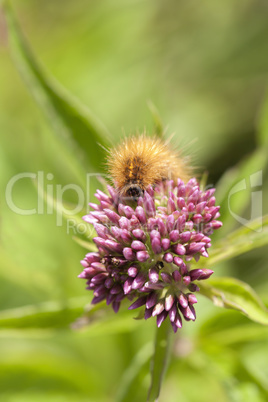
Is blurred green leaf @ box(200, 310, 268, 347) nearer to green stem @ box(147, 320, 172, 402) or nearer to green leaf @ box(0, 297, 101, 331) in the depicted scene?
green stem @ box(147, 320, 172, 402)

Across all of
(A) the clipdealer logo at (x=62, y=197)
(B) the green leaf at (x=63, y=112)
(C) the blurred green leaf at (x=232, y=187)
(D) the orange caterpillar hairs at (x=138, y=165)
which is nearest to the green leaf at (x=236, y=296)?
(A) the clipdealer logo at (x=62, y=197)

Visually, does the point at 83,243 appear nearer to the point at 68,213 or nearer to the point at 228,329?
the point at 68,213

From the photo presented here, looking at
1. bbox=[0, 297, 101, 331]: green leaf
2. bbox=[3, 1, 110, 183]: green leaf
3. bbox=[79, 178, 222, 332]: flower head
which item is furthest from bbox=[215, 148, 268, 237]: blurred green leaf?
bbox=[0, 297, 101, 331]: green leaf

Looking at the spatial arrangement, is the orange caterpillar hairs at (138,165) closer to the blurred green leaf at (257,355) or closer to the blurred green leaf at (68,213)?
the blurred green leaf at (68,213)

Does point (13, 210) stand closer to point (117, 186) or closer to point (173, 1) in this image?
point (117, 186)

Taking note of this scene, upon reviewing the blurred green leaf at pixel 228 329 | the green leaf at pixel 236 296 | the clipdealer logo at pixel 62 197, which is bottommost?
the blurred green leaf at pixel 228 329
